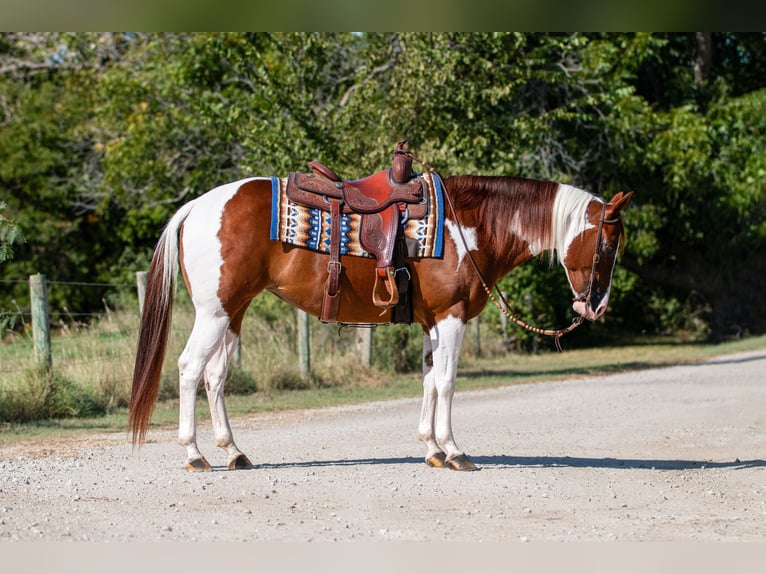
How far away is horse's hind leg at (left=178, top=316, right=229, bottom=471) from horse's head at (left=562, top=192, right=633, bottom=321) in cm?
270

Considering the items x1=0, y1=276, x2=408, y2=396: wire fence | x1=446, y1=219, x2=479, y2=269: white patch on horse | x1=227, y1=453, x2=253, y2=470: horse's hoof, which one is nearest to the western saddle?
x1=446, y1=219, x2=479, y2=269: white patch on horse

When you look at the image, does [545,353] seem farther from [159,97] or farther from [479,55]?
[159,97]

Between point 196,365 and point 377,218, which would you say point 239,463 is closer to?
point 196,365

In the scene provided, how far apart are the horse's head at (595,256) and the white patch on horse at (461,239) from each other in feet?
2.38

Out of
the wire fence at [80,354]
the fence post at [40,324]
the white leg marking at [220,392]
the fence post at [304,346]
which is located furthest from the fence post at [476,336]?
the white leg marking at [220,392]

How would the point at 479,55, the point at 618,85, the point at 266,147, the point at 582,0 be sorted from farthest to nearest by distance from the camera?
the point at 618,85
the point at 479,55
the point at 266,147
the point at 582,0

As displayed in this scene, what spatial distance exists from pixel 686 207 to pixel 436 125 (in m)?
8.76

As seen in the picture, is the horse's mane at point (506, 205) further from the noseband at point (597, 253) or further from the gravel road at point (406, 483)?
the gravel road at point (406, 483)

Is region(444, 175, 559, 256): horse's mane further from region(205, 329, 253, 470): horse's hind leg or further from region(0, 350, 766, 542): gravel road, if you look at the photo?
region(205, 329, 253, 470): horse's hind leg

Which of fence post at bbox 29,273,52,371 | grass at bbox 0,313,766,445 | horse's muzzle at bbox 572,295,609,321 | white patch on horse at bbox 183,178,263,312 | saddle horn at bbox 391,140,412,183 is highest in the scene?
saddle horn at bbox 391,140,412,183

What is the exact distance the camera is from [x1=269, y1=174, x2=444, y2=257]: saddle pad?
716 centimetres

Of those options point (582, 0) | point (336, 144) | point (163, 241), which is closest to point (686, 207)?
point (336, 144)

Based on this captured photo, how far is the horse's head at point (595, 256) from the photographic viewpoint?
7348 millimetres

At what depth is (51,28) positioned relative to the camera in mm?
4133
